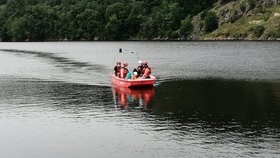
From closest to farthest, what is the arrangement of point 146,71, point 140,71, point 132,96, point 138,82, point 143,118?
1. point 143,118
2. point 132,96
3. point 138,82
4. point 146,71
5. point 140,71

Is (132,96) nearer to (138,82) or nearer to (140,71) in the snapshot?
(138,82)

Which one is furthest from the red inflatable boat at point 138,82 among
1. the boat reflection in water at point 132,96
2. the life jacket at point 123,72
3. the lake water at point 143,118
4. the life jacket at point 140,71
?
the life jacket at point 123,72

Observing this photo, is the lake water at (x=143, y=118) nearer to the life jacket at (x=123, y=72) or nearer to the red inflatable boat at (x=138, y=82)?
the red inflatable boat at (x=138, y=82)

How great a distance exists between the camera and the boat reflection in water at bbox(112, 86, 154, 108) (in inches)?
2085

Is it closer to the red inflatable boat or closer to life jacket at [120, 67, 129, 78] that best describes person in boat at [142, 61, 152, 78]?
the red inflatable boat

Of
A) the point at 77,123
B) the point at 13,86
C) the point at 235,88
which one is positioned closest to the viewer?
the point at 77,123

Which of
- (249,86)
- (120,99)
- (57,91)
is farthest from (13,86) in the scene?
(249,86)

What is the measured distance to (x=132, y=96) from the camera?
58062 mm

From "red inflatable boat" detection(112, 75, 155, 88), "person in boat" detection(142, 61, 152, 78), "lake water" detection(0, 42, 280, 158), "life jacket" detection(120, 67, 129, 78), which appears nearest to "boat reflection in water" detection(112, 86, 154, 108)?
"lake water" detection(0, 42, 280, 158)

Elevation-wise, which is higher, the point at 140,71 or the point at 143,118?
the point at 140,71

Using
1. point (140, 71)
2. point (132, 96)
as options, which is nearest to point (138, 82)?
point (140, 71)

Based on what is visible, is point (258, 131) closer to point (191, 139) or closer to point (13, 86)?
point (191, 139)

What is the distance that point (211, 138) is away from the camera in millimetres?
36062

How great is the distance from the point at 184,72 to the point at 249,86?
22.7 metres
